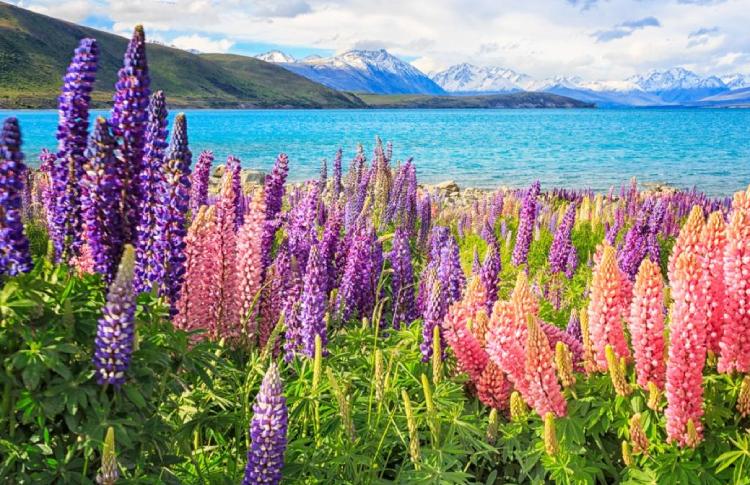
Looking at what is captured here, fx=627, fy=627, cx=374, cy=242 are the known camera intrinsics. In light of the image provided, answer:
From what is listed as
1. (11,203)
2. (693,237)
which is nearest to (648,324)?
(693,237)

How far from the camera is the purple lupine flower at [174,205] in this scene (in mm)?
3555

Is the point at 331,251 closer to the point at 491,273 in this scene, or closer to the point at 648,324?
the point at 491,273

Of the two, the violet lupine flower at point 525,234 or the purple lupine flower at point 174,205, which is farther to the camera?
the violet lupine flower at point 525,234

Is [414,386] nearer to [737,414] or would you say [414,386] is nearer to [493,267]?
[493,267]

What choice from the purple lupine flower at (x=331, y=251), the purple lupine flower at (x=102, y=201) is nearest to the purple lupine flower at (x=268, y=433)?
the purple lupine flower at (x=102, y=201)

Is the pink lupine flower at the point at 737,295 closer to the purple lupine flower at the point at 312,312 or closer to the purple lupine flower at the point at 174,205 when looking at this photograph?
the purple lupine flower at the point at 312,312

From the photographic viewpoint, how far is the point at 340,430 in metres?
3.51

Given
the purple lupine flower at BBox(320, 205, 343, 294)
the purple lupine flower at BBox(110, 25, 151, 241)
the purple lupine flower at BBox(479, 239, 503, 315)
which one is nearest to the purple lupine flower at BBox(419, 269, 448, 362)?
the purple lupine flower at BBox(479, 239, 503, 315)

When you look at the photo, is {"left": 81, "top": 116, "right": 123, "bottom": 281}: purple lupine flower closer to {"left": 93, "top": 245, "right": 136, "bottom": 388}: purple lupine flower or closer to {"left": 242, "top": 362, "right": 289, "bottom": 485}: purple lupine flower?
{"left": 93, "top": 245, "right": 136, "bottom": 388}: purple lupine flower

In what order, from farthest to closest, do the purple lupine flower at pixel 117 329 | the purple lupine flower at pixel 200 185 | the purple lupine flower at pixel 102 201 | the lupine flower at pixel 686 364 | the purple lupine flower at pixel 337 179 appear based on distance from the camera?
the purple lupine flower at pixel 337 179 → the purple lupine flower at pixel 200 185 → the purple lupine flower at pixel 102 201 → the lupine flower at pixel 686 364 → the purple lupine flower at pixel 117 329

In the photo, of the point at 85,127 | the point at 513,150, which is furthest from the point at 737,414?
the point at 513,150

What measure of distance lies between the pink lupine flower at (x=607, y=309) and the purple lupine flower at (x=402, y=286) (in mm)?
1979

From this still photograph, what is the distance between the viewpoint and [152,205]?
3.55m

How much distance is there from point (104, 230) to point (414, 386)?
6.68ft
